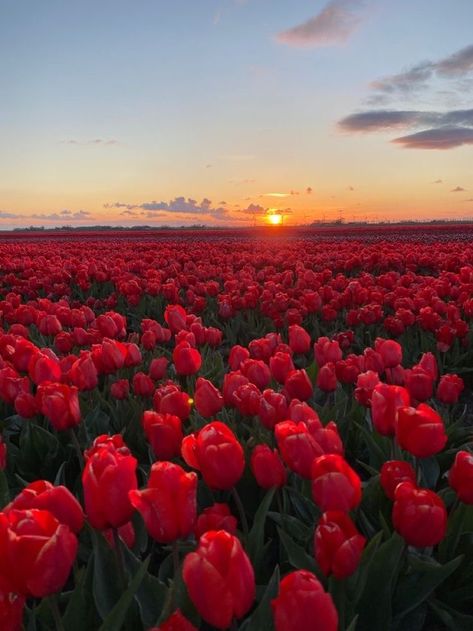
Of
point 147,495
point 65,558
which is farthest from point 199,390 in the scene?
point 65,558

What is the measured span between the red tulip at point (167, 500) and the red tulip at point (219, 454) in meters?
0.25

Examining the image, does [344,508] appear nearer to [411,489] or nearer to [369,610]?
[411,489]

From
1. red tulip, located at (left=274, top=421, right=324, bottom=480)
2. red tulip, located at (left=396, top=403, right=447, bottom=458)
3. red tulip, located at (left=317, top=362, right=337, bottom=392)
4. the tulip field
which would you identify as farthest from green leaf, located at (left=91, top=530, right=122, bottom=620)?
red tulip, located at (left=317, top=362, right=337, bottom=392)

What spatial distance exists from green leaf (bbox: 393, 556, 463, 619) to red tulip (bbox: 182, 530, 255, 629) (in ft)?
3.00

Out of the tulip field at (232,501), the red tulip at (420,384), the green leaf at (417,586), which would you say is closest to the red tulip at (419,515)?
the tulip field at (232,501)

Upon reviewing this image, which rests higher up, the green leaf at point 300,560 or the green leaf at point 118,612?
the green leaf at point 118,612

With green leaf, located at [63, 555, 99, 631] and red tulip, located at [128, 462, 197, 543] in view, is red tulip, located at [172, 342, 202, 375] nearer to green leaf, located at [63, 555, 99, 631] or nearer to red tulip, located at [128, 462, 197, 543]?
green leaf, located at [63, 555, 99, 631]

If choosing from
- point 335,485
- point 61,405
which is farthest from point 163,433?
point 335,485

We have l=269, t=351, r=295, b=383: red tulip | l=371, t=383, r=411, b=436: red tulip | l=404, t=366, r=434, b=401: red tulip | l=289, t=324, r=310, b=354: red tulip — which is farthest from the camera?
l=289, t=324, r=310, b=354: red tulip

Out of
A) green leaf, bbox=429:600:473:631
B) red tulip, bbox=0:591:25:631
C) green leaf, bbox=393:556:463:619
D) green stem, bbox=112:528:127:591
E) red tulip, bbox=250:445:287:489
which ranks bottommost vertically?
green leaf, bbox=429:600:473:631

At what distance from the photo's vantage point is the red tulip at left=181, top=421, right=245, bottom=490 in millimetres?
1795

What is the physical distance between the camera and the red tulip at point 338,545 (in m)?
1.51

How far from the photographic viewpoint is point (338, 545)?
4.97 ft

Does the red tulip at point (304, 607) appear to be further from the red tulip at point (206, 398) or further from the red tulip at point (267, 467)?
the red tulip at point (206, 398)
